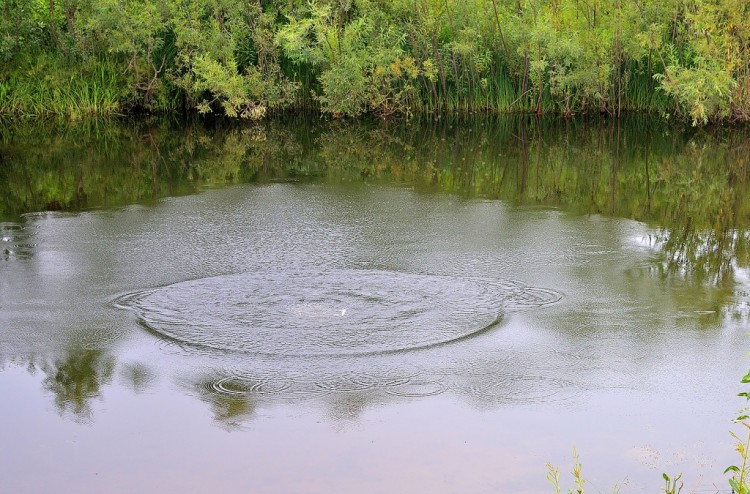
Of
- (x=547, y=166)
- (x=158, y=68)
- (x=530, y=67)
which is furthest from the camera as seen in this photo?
(x=158, y=68)

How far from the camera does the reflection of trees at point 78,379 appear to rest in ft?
17.7

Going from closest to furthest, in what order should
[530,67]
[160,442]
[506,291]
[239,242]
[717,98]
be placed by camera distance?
[160,442]
[506,291]
[239,242]
[717,98]
[530,67]

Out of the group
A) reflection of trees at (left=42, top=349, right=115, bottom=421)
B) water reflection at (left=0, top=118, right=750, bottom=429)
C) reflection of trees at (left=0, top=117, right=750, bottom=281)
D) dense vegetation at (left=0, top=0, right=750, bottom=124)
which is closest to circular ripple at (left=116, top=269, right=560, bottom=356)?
water reflection at (left=0, top=118, right=750, bottom=429)

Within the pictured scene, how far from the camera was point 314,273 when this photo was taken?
7.78m

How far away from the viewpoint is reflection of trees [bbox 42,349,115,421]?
17.7 feet

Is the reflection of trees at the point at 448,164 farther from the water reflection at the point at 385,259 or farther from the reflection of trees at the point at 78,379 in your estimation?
the reflection of trees at the point at 78,379

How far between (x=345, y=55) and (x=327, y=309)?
1328 cm

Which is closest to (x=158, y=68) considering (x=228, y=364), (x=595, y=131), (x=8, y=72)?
(x=8, y=72)

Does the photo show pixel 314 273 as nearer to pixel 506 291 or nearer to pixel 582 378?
pixel 506 291

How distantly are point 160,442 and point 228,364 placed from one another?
3.23ft

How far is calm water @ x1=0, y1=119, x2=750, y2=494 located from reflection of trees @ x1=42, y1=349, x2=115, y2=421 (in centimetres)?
2

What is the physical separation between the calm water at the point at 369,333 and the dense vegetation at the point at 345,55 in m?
6.77

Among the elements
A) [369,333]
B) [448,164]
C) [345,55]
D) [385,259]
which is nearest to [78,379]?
[369,333]

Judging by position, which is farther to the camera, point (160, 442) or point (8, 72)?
point (8, 72)
